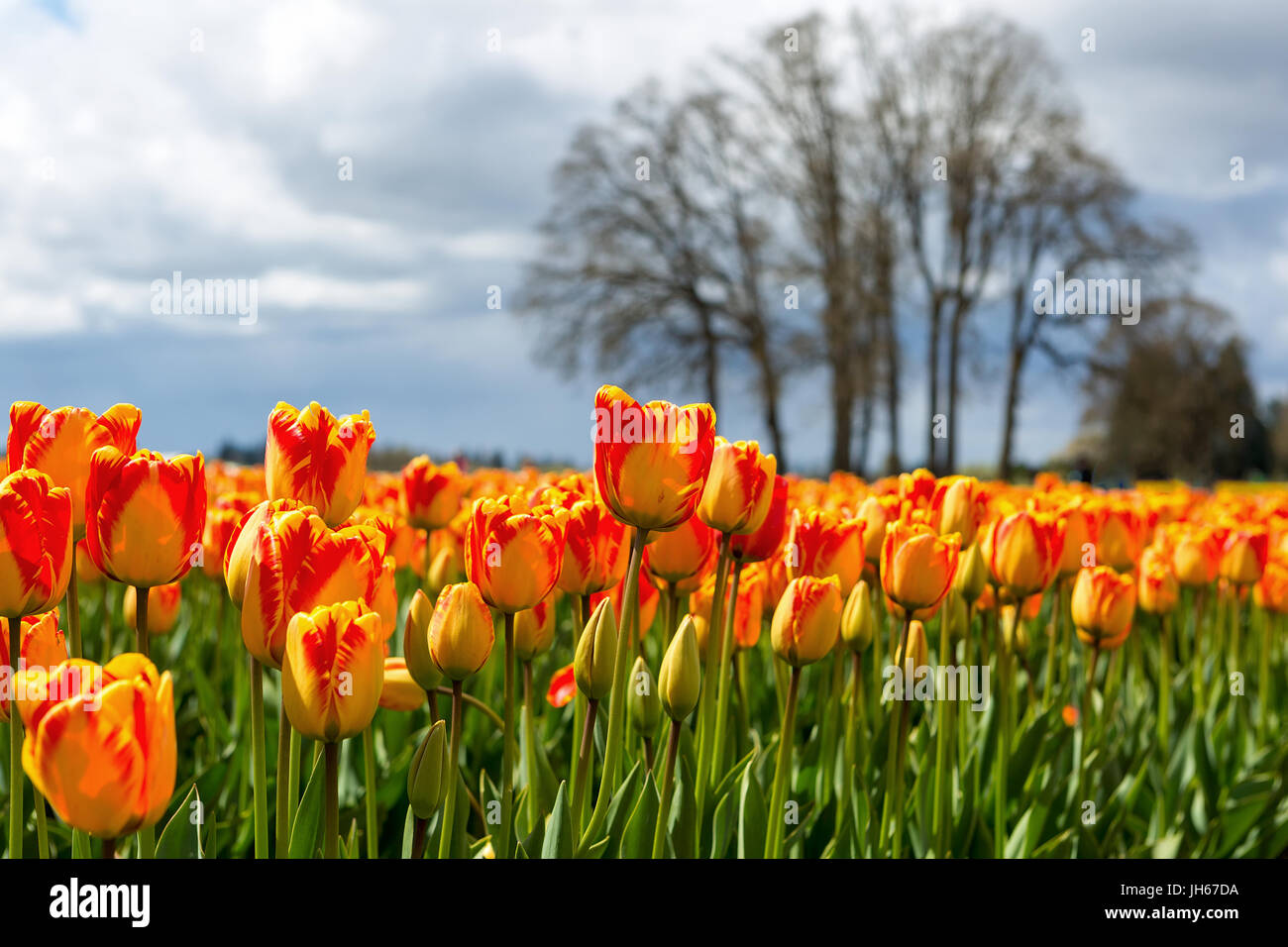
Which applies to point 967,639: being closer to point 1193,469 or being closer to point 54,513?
point 54,513

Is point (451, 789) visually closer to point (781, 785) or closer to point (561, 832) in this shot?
point (561, 832)

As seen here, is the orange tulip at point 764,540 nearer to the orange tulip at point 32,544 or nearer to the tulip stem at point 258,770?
the tulip stem at point 258,770

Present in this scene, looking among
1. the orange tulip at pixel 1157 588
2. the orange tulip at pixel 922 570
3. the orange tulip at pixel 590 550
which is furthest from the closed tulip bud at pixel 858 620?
the orange tulip at pixel 1157 588

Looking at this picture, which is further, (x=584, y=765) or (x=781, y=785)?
(x=781, y=785)

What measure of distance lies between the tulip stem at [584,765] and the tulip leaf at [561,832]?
73mm

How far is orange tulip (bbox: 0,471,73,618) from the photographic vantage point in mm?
1188

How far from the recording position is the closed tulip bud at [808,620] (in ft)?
5.33

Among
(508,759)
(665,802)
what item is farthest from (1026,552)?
(508,759)

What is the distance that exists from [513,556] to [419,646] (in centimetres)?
19

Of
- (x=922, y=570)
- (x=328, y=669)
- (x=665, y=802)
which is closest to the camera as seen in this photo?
(x=328, y=669)

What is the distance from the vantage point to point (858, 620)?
2025 millimetres

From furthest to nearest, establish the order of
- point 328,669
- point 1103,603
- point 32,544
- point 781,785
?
point 1103,603 < point 781,785 < point 32,544 < point 328,669
